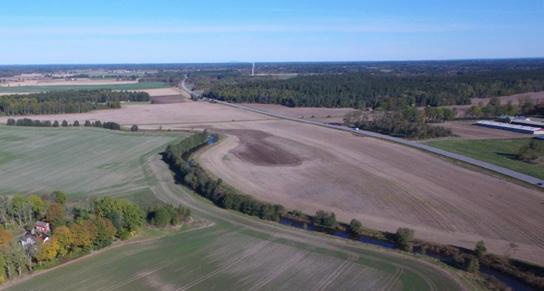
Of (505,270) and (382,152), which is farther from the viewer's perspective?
(382,152)

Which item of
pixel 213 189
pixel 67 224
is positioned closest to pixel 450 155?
pixel 213 189

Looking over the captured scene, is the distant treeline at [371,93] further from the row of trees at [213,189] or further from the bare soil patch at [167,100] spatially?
the row of trees at [213,189]

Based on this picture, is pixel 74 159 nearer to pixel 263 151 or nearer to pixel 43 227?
pixel 263 151

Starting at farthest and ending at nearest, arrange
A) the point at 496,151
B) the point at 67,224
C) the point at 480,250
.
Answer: the point at 496,151
the point at 67,224
the point at 480,250

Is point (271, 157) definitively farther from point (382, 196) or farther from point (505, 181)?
point (505, 181)

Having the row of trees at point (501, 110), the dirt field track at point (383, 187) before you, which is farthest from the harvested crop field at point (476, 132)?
the dirt field track at point (383, 187)

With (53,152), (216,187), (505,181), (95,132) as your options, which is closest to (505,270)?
(505,181)
